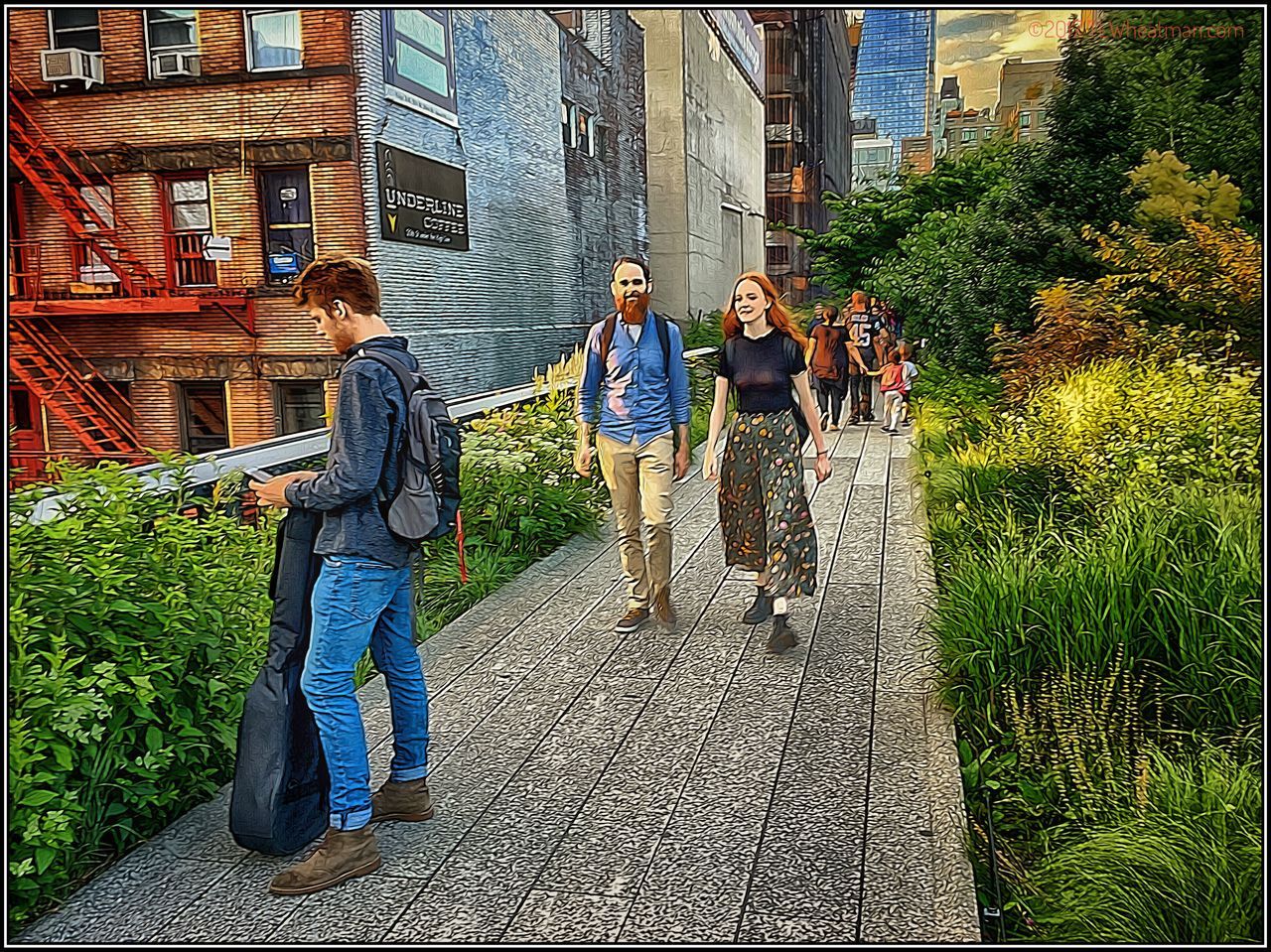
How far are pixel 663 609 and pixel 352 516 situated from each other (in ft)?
10.5

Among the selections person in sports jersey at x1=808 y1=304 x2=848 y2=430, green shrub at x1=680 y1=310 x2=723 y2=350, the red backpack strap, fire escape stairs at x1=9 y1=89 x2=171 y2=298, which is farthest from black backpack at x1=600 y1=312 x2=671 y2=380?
green shrub at x1=680 y1=310 x2=723 y2=350

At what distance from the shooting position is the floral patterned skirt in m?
6.23

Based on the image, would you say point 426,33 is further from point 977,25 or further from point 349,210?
point 977,25

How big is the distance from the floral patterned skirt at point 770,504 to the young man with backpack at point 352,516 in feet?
9.25

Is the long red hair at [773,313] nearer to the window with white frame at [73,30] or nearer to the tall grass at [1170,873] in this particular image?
the tall grass at [1170,873]

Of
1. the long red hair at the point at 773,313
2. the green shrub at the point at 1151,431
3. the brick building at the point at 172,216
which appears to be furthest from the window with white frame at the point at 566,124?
the long red hair at the point at 773,313

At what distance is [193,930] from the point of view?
345 cm

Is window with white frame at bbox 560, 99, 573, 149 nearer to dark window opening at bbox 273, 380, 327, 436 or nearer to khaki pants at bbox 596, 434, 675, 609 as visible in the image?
dark window opening at bbox 273, 380, 327, 436

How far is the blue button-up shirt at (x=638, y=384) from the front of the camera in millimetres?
6398

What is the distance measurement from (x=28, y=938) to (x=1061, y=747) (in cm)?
354

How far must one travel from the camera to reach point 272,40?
1800 cm

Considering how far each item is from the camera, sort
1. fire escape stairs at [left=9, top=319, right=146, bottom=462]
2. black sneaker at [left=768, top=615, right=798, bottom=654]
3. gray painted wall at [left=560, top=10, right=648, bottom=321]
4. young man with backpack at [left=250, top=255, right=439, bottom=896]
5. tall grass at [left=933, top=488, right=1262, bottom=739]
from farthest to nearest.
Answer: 1. gray painted wall at [left=560, top=10, right=648, bottom=321]
2. fire escape stairs at [left=9, top=319, right=146, bottom=462]
3. black sneaker at [left=768, top=615, right=798, bottom=654]
4. tall grass at [left=933, top=488, right=1262, bottom=739]
5. young man with backpack at [left=250, top=255, right=439, bottom=896]

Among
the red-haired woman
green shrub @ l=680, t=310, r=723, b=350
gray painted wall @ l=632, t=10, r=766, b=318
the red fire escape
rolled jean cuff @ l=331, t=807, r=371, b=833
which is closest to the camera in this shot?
rolled jean cuff @ l=331, t=807, r=371, b=833

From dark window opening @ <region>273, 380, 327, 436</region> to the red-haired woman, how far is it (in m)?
13.4
